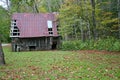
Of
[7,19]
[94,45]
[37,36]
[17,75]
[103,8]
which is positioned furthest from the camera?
[7,19]

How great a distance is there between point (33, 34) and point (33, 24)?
1.89m

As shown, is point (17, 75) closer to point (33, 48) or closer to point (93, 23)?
point (93, 23)

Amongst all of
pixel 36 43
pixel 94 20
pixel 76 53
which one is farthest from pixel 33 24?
pixel 76 53

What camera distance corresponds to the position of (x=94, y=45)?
1051 inches

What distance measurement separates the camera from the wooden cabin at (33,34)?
30.2 metres

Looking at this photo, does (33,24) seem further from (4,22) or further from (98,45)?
(4,22)

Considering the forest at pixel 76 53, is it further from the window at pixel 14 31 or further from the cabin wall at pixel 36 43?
the window at pixel 14 31

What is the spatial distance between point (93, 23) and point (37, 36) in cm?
713

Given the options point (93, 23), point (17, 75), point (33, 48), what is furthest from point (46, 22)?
point (17, 75)

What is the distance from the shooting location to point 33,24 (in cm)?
3169

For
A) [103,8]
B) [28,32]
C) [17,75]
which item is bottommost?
[17,75]

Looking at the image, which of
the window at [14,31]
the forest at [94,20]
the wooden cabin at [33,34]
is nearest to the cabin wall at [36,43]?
the wooden cabin at [33,34]

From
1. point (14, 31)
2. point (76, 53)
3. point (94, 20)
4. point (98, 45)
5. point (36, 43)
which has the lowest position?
point (76, 53)

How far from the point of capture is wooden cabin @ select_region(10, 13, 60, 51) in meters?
30.2
